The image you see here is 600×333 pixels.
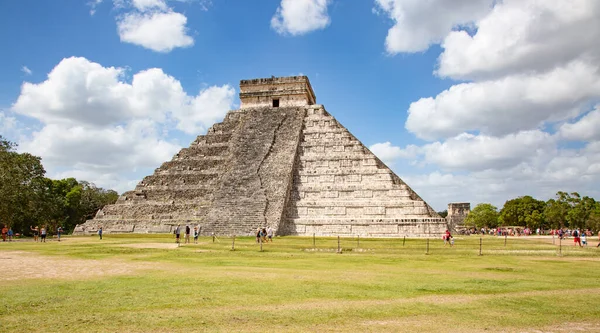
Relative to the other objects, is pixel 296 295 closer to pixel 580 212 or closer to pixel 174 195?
pixel 174 195

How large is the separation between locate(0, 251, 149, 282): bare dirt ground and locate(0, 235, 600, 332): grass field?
27mm

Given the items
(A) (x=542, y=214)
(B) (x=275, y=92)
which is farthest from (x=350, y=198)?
(A) (x=542, y=214)

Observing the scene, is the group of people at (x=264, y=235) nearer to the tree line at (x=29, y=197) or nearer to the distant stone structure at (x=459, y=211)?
the tree line at (x=29, y=197)

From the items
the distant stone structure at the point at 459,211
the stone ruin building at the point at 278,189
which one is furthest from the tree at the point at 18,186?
the distant stone structure at the point at 459,211

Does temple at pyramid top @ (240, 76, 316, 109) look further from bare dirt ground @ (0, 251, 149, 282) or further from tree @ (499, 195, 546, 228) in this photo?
tree @ (499, 195, 546, 228)

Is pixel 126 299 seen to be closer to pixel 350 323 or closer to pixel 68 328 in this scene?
pixel 68 328

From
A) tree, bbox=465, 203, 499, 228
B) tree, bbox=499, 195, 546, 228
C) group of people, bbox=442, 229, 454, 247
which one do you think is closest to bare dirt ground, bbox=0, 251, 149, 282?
group of people, bbox=442, 229, 454, 247

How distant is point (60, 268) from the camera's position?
1154 centimetres

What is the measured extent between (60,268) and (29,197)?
2565 centimetres

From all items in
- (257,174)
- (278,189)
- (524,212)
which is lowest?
(524,212)

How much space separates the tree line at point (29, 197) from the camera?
31.2m

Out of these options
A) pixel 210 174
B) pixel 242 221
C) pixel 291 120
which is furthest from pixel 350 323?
pixel 291 120

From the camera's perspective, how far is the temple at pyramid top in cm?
3644

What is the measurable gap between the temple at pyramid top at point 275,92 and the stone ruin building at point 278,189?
4.77 ft
